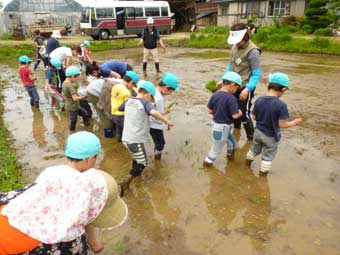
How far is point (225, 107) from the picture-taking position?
12.6 feet

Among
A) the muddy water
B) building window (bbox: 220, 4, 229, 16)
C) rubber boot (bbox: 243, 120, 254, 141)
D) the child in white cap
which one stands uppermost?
building window (bbox: 220, 4, 229, 16)

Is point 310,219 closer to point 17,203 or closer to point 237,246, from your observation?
point 237,246

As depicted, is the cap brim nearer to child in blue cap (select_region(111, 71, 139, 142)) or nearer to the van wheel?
child in blue cap (select_region(111, 71, 139, 142))

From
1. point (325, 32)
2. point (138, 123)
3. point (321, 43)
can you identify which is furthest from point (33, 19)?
point (138, 123)

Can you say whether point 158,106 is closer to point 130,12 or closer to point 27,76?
point 27,76

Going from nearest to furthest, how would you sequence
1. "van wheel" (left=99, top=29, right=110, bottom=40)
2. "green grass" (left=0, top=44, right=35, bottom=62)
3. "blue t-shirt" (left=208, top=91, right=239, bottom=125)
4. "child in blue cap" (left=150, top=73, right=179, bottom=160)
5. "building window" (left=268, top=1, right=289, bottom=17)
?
"blue t-shirt" (left=208, top=91, right=239, bottom=125)
"child in blue cap" (left=150, top=73, right=179, bottom=160)
"green grass" (left=0, top=44, right=35, bottom=62)
"van wheel" (left=99, top=29, right=110, bottom=40)
"building window" (left=268, top=1, right=289, bottom=17)

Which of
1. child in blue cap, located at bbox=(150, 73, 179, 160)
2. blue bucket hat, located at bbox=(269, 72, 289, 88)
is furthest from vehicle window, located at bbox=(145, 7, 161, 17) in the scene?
blue bucket hat, located at bbox=(269, 72, 289, 88)

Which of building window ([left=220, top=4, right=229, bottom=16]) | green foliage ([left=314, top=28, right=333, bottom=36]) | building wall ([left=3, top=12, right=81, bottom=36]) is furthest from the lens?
building window ([left=220, top=4, right=229, bottom=16])

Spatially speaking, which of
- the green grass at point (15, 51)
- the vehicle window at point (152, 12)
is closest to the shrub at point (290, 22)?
the vehicle window at point (152, 12)

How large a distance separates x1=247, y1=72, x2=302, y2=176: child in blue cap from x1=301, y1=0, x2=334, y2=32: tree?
2067cm

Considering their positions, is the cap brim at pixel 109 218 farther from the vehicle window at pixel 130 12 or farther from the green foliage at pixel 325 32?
the vehicle window at pixel 130 12

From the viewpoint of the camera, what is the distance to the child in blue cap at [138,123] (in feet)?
11.7

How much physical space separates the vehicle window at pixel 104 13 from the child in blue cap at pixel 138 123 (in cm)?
2172

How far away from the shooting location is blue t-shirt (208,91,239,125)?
3.78m
